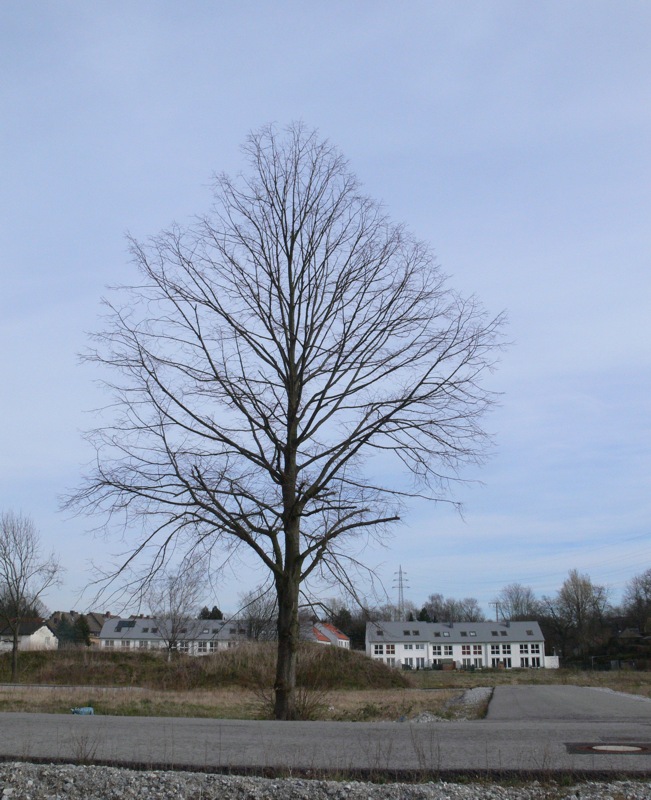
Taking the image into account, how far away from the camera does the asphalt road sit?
24.4ft

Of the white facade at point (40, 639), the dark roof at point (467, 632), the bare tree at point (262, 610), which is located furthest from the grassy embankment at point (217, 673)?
the dark roof at point (467, 632)

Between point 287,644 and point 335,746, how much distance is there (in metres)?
4.78

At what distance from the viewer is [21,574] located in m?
40.8

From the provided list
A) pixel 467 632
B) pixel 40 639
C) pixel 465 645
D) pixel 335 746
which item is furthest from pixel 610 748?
pixel 467 632

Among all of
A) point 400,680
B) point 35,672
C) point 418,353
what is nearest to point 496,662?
point 400,680

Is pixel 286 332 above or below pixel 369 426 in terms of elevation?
above

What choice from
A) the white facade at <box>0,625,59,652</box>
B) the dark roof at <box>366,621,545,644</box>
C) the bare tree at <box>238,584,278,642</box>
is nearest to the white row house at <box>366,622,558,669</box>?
the dark roof at <box>366,621,545,644</box>

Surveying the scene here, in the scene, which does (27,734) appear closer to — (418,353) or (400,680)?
(418,353)

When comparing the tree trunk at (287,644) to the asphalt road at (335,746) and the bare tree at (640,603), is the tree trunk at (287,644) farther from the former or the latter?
the bare tree at (640,603)

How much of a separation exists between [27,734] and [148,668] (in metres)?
39.8

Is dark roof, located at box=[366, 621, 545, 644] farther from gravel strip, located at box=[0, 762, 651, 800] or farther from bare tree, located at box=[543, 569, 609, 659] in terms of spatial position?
gravel strip, located at box=[0, 762, 651, 800]

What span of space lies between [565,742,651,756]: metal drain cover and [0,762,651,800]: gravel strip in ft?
4.65

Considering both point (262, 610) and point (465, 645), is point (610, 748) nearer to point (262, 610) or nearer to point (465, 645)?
point (262, 610)

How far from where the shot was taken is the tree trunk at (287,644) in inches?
531
